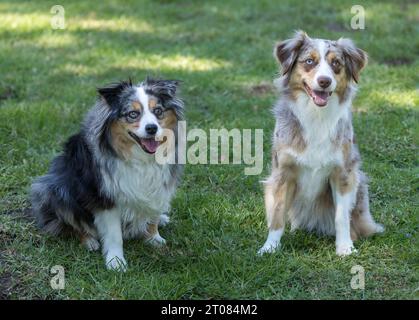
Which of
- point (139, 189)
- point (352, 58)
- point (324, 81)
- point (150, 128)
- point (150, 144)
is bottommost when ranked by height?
point (139, 189)

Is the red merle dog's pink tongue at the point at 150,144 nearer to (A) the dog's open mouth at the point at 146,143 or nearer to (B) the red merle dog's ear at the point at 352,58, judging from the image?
(A) the dog's open mouth at the point at 146,143

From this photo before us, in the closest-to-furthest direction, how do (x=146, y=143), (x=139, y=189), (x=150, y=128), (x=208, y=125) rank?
1. (x=150, y=128)
2. (x=146, y=143)
3. (x=139, y=189)
4. (x=208, y=125)

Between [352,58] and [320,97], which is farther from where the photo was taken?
[352,58]

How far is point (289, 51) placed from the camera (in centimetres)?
414

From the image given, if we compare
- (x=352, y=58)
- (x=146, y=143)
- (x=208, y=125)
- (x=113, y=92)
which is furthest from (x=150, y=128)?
(x=208, y=125)

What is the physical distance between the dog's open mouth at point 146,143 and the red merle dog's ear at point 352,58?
1355 millimetres

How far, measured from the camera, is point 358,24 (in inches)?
354

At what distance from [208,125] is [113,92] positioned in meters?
2.51

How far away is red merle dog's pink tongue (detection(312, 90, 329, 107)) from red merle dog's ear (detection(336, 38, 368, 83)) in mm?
277

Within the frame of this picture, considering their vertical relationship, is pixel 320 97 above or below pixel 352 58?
below

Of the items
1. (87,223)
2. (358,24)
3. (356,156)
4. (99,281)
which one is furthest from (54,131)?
(358,24)

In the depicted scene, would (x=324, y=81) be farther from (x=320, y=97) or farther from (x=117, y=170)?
(x=117, y=170)
